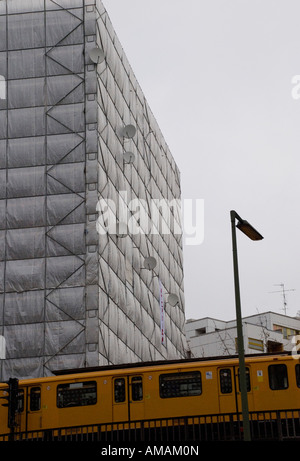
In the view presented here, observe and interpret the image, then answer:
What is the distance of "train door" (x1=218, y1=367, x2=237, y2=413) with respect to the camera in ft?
94.8

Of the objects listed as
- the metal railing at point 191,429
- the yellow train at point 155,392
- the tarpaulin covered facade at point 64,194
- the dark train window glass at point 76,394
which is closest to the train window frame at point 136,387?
the yellow train at point 155,392

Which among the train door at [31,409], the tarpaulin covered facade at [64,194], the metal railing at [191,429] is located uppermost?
the tarpaulin covered facade at [64,194]

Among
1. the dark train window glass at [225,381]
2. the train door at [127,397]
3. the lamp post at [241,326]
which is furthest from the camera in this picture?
the train door at [127,397]

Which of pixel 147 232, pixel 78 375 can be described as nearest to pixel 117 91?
pixel 147 232

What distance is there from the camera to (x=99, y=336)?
4581 centimetres

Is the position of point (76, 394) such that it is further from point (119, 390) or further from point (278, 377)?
point (278, 377)

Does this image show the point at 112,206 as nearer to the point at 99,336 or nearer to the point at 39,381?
the point at 99,336

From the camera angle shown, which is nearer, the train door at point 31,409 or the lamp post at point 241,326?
the lamp post at point 241,326

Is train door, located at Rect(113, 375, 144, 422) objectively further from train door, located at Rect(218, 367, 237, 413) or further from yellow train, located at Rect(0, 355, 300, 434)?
train door, located at Rect(218, 367, 237, 413)

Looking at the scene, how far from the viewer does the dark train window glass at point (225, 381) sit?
2902cm

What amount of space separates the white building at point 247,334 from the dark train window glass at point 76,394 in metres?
62.4

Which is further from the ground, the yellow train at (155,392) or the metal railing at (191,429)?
the yellow train at (155,392)

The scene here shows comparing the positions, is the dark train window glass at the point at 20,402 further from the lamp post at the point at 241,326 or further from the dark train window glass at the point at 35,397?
the lamp post at the point at 241,326

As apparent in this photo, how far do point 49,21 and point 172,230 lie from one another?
24.7 meters
